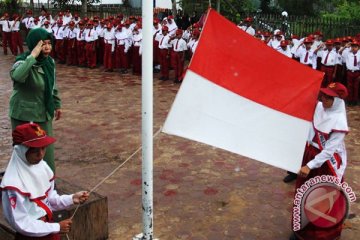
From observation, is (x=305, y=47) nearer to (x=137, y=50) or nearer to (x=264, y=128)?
(x=137, y=50)

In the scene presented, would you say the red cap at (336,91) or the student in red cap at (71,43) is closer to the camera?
the red cap at (336,91)

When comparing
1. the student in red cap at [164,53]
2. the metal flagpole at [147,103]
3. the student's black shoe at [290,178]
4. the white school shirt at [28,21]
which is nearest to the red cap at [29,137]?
the metal flagpole at [147,103]

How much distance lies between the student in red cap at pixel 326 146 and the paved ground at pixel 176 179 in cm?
40

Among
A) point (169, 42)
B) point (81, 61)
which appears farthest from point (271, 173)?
point (81, 61)

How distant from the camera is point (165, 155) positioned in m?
7.52

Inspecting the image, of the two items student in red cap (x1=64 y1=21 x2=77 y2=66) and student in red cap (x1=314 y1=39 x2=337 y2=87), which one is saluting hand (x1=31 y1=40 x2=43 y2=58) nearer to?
student in red cap (x1=314 y1=39 x2=337 y2=87)

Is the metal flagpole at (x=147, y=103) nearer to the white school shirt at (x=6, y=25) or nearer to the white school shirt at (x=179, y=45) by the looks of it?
the white school shirt at (x=179, y=45)

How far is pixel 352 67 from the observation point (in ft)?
36.4

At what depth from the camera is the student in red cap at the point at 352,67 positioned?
11.0 meters

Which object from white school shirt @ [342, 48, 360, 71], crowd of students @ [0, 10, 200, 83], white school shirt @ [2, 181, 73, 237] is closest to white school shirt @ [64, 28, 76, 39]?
crowd of students @ [0, 10, 200, 83]

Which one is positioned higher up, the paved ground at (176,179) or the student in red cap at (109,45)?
the student in red cap at (109,45)

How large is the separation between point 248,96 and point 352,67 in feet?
26.3

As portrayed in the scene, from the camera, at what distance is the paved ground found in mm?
5191

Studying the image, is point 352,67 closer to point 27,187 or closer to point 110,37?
point 110,37
